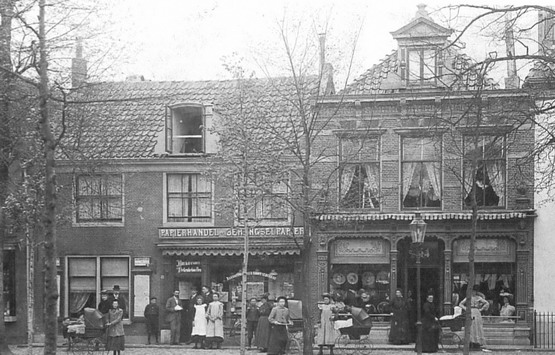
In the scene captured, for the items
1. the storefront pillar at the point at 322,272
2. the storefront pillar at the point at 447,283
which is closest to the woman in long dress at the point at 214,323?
the storefront pillar at the point at 322,272

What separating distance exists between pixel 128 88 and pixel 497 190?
545 inches

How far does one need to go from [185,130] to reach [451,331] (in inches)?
463

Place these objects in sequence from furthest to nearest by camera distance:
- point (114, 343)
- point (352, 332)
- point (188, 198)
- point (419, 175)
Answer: point (188, 198)
point (419, 175)
point (352, 332)
point (114, 343)

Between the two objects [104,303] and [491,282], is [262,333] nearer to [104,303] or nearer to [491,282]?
[104,303]

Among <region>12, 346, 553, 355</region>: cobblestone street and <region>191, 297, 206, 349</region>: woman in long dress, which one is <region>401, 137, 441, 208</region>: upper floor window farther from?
<region>191, 297, 206, 349</region>: woman in long dress

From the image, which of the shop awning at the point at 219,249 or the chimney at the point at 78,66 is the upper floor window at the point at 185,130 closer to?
the shop awning at the point at 219,249

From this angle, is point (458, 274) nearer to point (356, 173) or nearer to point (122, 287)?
point (356, 173)

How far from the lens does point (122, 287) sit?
3158 centimetres

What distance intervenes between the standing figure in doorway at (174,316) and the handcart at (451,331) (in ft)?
27.8

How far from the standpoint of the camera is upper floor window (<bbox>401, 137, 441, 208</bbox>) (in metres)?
29.8

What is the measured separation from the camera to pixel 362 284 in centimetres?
3011

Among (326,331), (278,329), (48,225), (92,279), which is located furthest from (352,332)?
(48,225)

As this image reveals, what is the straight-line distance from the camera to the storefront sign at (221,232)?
99.6ft

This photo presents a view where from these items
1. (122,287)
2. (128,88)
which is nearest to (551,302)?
(122,287)
